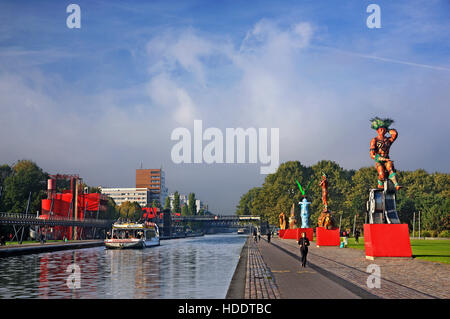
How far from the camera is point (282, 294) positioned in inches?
637

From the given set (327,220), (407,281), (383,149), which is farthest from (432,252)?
(407,281)

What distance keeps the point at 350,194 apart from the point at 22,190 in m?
75.0

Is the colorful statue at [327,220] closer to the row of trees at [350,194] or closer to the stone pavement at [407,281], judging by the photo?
the stone pavement at [407,281]

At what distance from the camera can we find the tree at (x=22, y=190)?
347 ft

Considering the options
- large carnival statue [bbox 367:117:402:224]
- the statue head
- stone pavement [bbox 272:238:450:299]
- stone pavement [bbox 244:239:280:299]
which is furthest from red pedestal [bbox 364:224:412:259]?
stone pavement [bbox 244:239:280:299]

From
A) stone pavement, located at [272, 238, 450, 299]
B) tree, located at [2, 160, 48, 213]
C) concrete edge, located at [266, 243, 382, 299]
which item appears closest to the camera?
concrete edge, located at [266, 243, 382, 299]

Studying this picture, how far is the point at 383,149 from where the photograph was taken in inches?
1435

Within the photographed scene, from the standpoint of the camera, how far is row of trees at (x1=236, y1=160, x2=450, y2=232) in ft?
336

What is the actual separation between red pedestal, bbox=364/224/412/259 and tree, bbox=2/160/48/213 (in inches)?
3465

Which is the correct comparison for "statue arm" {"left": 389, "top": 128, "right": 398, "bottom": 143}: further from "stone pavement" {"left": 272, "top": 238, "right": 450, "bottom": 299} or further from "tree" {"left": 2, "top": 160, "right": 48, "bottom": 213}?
"tree" {"left": 2, "top": 160, "right": 48, "bottom": 213}

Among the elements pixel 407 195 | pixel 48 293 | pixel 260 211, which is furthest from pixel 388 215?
pixel 260 211

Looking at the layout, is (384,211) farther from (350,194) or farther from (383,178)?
(350,194)

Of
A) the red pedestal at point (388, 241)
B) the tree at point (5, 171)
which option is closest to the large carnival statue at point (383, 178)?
the red pedestal at point (388, 241)

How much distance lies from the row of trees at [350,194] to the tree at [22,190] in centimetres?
5706
